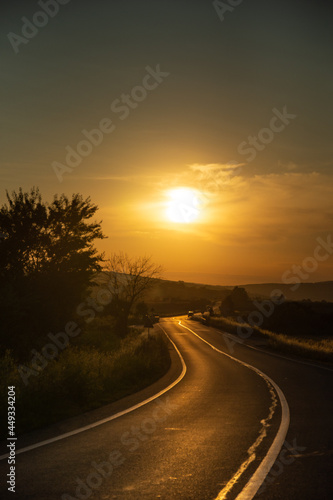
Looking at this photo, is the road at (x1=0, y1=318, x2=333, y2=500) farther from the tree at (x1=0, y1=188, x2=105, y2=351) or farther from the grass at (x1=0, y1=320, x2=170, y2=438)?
the tree at (x1=0, y1=188, x2=105, y2=351)

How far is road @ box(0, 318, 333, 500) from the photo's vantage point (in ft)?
18.5

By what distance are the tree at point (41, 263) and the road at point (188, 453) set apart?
14.0 meters

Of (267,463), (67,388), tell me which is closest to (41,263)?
(67,388)

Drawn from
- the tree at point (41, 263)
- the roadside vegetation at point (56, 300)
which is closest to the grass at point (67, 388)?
the roadside vegetation at point (56, 300)

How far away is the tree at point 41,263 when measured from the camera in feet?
85.0

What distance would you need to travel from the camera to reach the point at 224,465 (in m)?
6.71

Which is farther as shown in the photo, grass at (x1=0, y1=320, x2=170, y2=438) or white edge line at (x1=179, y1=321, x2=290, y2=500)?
grass at (x1=0, y1=320, x2=170, y2=438)

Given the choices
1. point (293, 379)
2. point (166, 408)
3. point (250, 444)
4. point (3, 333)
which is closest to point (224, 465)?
point (250, 444)

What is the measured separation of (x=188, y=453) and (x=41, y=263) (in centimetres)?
2531

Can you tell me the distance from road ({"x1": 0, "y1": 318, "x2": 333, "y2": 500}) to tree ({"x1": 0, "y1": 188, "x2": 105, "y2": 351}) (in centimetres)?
1403

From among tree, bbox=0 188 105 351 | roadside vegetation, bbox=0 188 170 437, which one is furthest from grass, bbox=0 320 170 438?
tree, bbox=0 188 105 351

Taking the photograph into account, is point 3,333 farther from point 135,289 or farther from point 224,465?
point 135,289

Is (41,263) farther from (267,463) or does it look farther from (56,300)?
(267,463)

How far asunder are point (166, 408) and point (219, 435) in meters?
3.38
